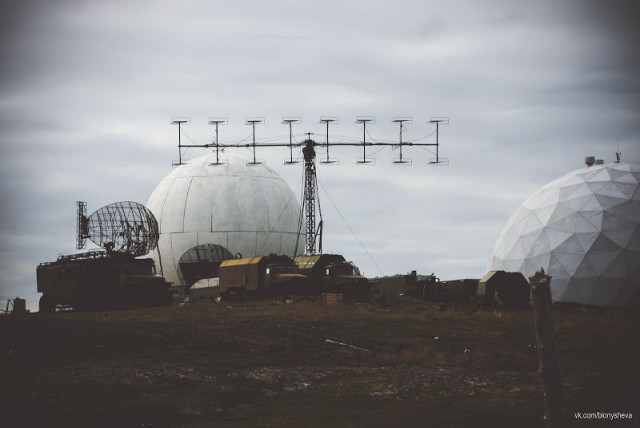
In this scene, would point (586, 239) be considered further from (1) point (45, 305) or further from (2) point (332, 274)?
(1) point (45, 305)

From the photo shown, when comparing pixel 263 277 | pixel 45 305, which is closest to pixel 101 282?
pixel 45 305

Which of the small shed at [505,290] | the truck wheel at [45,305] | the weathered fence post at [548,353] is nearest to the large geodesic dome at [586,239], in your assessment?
the small shed at [505,290]

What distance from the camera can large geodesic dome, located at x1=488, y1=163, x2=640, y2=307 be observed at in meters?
57.9

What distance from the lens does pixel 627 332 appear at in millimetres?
37625

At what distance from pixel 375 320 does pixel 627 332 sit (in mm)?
10029

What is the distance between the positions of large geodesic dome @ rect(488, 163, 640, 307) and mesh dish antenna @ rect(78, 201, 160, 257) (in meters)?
23.7

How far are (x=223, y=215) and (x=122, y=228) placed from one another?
14.4m

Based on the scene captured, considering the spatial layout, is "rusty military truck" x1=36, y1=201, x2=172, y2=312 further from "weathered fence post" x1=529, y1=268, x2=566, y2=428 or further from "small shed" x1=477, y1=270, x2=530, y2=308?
"weathered fence post" x1=529, y1=268, x2=566, y2=428

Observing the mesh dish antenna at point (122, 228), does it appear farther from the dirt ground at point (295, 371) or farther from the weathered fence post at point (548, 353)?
the weathered fence post at point (548, 353)

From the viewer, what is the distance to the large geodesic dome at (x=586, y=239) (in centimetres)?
5788

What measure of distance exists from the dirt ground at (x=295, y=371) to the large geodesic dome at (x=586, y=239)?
19722 millimetres

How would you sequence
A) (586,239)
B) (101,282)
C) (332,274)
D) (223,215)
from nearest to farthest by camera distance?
(101,282), (332,274), (586,239), (223,215)

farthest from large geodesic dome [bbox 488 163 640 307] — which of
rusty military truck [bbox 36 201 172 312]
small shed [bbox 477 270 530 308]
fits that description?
rusty military truck [bbox 36 201 172 312]

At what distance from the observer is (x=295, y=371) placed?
88.7 ft
